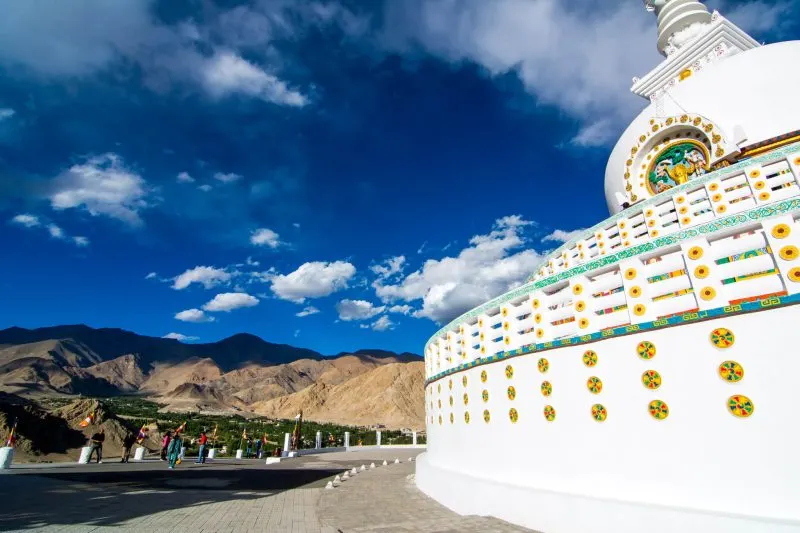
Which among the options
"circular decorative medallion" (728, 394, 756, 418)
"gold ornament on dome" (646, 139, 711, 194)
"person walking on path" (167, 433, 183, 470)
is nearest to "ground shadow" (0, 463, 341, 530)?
"person walking on path" (167, 433, 183, 470)

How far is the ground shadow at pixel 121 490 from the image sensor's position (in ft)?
26.8

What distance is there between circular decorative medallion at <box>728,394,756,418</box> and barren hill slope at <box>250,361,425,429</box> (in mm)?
64164

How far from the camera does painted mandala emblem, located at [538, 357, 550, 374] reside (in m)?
7.04

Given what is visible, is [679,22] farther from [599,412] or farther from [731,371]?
[599,412]

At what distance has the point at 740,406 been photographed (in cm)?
489

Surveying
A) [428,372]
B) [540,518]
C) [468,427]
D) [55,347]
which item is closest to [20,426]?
[428,372]

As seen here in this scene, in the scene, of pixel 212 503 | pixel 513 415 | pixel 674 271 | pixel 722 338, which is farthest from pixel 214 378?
pixel 722 338

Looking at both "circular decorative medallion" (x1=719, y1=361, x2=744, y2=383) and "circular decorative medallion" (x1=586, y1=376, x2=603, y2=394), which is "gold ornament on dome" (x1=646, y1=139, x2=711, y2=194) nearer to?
"circular decorative medallion" (x1=586, y1=376, x2=603, y2=394)

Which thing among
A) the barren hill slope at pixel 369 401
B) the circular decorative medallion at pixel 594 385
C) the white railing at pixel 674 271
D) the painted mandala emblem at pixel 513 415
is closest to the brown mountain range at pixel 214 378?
the barren hill slope at pixel 369 401

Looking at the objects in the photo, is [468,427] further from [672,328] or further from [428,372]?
[672,328]

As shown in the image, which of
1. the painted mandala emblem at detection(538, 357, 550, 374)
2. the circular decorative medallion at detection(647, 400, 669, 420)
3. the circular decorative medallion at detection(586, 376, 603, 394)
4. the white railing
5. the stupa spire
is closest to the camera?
the white railing

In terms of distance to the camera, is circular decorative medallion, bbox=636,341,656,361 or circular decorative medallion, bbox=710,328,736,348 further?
circular decorative medallion, bbox=636,341,656,361

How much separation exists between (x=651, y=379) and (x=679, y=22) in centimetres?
2273

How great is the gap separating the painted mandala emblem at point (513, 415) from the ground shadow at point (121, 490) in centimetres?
721
